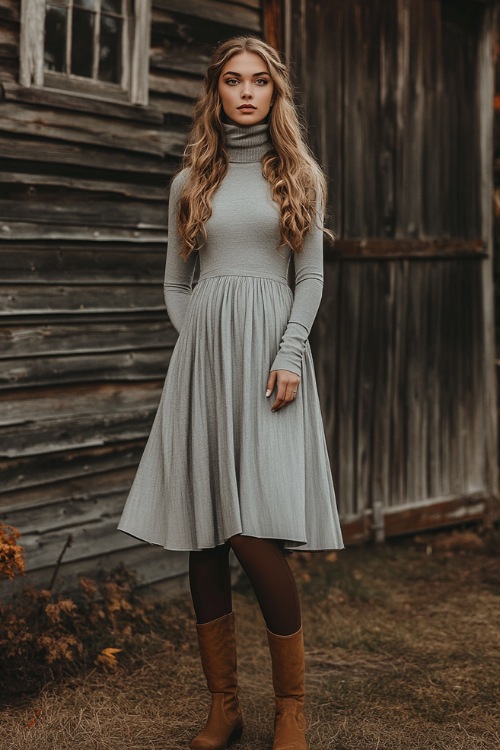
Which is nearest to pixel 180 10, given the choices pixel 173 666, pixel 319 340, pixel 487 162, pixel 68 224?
pixel 68 224

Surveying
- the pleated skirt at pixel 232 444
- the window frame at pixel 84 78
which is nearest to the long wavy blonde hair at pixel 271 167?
the pleated skirt at pixel 232 444

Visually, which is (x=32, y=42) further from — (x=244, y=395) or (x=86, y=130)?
(x=244, y=395)

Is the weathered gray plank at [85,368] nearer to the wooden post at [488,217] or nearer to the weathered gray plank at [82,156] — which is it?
the weathered gray plank at [82,156]

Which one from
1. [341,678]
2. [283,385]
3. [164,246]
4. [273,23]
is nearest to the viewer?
[283,385]

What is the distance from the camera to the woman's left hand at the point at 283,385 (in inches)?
117

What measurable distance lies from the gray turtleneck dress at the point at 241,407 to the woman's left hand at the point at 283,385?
0.02 meters

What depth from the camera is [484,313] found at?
21.0 ft

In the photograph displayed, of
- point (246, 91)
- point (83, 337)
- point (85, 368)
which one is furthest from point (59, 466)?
Result: point (246, 91)

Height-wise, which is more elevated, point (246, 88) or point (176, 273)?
point (246, 88)

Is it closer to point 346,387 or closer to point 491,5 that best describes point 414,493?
point 346,387

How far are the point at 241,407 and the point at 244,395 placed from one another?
4 cm

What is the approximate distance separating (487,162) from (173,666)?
3.95 metres

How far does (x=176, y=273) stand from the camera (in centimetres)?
331

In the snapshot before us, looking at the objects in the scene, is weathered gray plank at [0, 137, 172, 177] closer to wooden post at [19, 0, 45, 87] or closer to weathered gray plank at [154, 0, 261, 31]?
wooden post at [19, 0, 45, 87]
